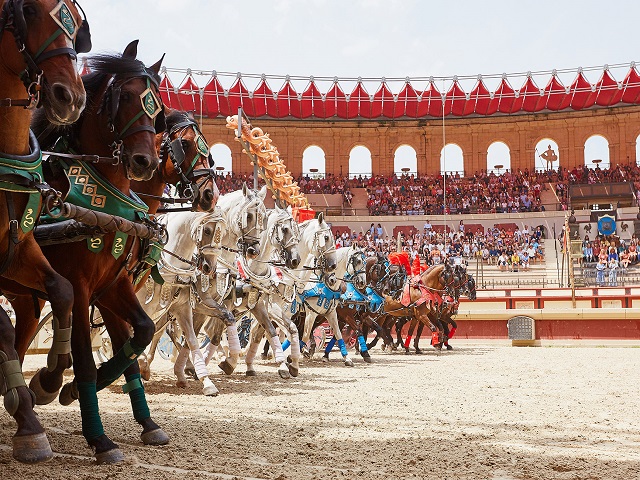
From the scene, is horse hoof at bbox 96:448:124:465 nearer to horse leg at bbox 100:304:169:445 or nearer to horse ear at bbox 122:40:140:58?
horse leg at bbox 100:304:169:445

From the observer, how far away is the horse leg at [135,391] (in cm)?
495

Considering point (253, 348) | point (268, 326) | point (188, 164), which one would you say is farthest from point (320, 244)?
point (188, 164)

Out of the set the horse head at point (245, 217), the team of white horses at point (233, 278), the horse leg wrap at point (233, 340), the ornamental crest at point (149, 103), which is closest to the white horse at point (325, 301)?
the team of white horses at point (233, 278)

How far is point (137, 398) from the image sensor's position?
510 centimetres

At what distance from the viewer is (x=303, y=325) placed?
14641 mm

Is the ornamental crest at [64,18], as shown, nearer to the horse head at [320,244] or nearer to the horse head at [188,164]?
the horse head at [188,164]

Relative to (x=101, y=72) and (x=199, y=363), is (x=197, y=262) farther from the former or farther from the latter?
(x=101, y=72)

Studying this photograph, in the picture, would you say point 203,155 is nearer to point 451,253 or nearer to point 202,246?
point 202,246

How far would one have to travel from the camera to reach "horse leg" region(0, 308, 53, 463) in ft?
11.2

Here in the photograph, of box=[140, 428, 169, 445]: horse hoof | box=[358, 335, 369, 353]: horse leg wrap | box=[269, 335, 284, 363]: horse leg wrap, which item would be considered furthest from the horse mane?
box=[358, 335, 369, 353]: horse leg wrap

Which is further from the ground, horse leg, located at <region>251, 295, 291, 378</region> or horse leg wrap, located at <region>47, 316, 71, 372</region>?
horse leg wrap, located at <region>47, 316, 71, 372</region>

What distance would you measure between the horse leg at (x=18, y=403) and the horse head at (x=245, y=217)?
559 cm

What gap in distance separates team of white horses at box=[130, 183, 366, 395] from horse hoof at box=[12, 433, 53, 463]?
4.00m

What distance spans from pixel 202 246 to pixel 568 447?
4561mm
